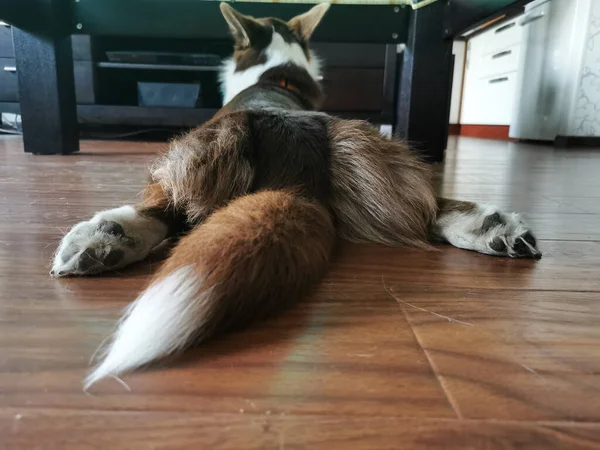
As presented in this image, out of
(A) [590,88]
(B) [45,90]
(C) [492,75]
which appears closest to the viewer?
(B) [45,90]

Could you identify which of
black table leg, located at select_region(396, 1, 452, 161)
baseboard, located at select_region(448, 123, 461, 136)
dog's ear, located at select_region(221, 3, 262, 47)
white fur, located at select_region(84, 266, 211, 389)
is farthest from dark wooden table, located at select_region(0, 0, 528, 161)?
baseboard, located at select_region(448, 123, 461, 136)

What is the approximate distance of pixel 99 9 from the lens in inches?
87.2

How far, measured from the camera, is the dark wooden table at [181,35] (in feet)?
6.75

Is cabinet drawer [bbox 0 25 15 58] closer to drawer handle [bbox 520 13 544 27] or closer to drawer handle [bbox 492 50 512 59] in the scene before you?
drawer handle [bbox 520 13 544 27]

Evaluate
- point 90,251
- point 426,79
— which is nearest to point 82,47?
point 426,79

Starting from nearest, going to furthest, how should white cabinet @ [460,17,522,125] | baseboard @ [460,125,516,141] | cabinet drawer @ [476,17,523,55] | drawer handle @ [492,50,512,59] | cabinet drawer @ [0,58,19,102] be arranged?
cabinet drawer @ [0,58,19,102], cabinet drawer @ [476,17,523,55], white cabinet @ [460,17,522,125], drawer handle @ [492,50,512,59], baseboard @ [460,125,516,141]

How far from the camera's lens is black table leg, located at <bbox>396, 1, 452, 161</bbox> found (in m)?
2.02

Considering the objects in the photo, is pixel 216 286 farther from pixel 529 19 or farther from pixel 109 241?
pixel 529 19

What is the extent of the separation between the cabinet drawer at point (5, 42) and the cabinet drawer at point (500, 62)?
14.2ft

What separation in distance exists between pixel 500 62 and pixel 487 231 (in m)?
5.12

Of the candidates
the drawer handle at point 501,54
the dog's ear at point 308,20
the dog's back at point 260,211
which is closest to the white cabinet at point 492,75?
the drawer handle at point 501,54

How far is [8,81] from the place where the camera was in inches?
137

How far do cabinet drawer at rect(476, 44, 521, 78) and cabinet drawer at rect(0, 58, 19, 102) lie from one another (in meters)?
4.33

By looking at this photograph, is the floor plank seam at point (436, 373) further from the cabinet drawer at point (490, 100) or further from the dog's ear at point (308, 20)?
the cabinet drawer at point (490, 100)
